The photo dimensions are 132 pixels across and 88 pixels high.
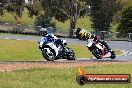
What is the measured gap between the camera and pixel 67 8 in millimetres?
61062

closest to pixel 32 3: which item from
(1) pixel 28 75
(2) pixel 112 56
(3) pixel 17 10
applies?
(3) pixel 17 10

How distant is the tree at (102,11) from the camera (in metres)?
65.0

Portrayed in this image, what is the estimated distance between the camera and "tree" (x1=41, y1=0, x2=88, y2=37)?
60.7 m

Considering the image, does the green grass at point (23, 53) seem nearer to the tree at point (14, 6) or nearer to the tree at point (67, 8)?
the tree at point (67, 8)

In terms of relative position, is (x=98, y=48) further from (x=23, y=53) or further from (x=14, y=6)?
(x=14, y=6)

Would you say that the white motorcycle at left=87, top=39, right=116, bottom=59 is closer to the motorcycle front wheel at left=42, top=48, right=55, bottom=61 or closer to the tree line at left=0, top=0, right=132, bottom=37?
the motorcycle front wheel at left=42, top=48, right=55, bottom=61

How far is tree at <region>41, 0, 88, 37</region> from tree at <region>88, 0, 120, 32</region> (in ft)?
8.37

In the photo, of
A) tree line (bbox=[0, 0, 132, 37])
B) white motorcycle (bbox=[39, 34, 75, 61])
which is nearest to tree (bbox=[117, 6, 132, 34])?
tree line (bbox=[0, 0, 132, 37])

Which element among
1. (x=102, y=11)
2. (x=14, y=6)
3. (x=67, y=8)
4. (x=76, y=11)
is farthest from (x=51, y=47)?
(x=14, y=6)

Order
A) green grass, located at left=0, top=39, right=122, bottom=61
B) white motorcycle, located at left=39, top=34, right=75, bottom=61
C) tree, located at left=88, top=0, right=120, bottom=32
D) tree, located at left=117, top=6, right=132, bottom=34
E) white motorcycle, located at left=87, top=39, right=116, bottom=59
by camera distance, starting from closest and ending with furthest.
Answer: white motorcycle, located at left=39, top=34, right=75, bottom=61
white motorcycle, located at left=87, top=39, right=116, bottom=59
green grass, located at left=0, top=39, right=122, bottom=61
tree, located at left=117, top=6, right=132, bottom=34
tree, located at left=88, top=0, right=120, bottom=32

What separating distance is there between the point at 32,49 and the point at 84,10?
34631 mm

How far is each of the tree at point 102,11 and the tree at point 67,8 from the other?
2552 mm

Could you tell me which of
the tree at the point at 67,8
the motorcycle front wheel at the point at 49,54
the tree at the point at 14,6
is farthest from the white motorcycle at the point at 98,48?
the tree at the point at 14,6

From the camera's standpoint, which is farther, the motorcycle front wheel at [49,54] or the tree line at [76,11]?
the tree line at [76,11]
